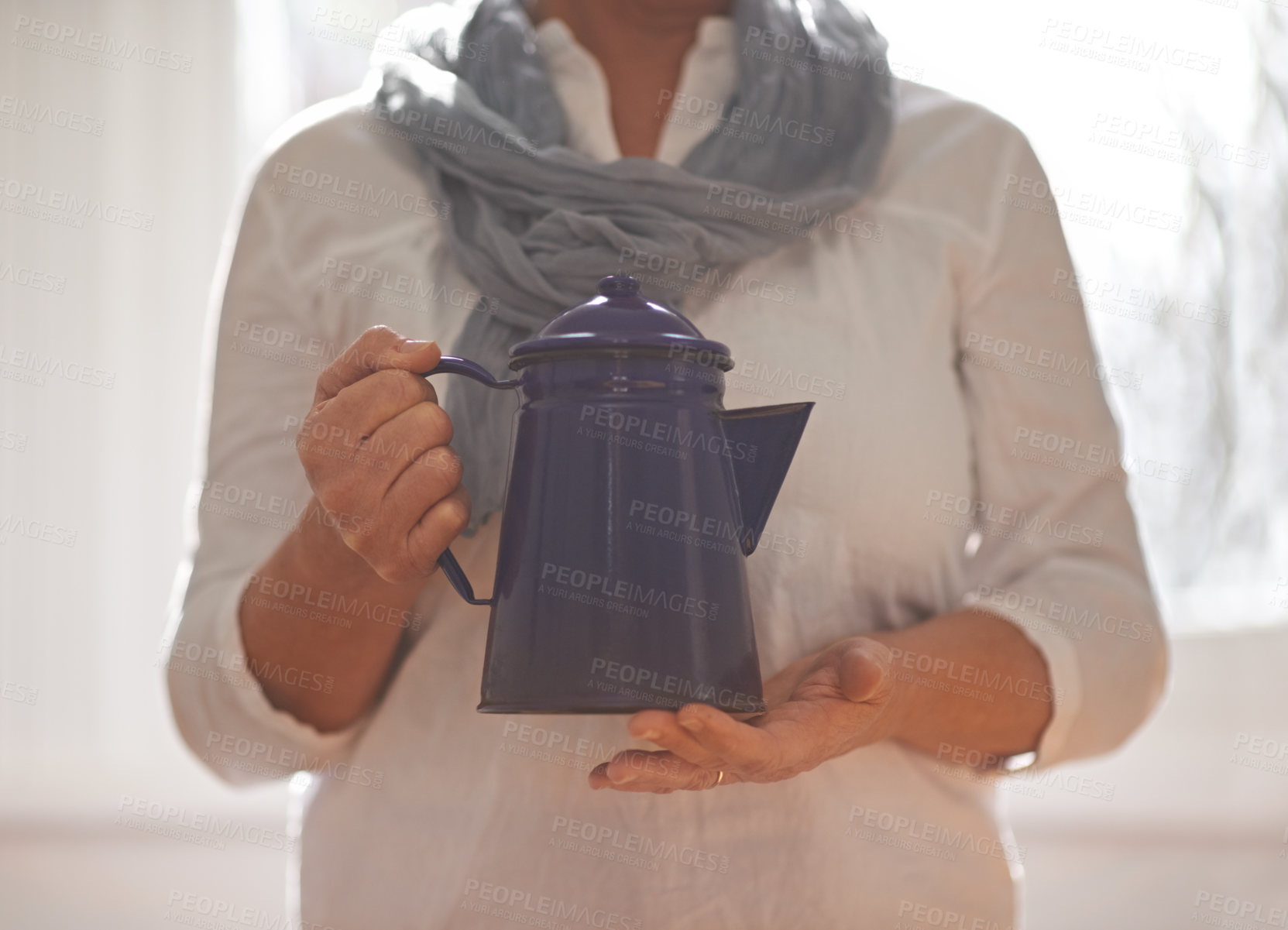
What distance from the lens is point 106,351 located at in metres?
1.86

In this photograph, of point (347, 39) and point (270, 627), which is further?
point (347, 39)

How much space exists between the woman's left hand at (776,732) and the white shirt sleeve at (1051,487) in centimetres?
15

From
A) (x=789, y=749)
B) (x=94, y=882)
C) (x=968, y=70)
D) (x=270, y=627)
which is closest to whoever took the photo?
(x=789, y=749)

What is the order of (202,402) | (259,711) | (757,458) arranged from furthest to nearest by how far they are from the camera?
(202,402)
(259,711)
(757,458)

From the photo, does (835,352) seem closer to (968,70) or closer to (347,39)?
(968,70)

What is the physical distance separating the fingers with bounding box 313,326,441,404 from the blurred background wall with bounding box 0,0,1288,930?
1087mm

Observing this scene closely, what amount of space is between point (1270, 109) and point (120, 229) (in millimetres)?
1760

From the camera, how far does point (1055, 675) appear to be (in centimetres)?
69

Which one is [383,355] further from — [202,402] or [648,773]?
[202,402]

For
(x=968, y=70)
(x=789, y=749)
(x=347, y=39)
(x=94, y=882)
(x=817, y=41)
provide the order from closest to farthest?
(x=789, y=749) → (x=817, y=41) → (x=968, y=70) → (x=94, y=882) → (x=347, y=39)

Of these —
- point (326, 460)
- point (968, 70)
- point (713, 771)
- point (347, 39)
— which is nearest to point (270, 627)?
point (326, 460)

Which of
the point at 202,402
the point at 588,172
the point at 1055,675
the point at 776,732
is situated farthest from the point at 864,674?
the point at 202,402

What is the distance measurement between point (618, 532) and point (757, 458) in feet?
0.33

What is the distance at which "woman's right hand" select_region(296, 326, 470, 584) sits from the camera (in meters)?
0.54
